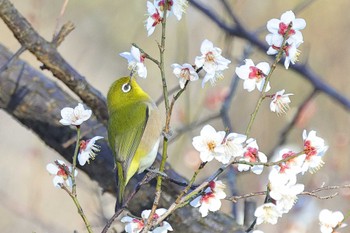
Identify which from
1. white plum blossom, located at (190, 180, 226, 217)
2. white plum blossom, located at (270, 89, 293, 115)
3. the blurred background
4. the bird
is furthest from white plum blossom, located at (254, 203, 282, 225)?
the blurred background

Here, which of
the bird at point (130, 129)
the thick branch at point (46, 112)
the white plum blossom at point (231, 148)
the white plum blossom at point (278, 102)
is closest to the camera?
the white plum blossom at point (231, 148)

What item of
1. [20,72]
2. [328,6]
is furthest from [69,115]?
[328,6]

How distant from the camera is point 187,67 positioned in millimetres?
1718

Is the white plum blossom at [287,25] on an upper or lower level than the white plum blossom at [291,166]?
upper

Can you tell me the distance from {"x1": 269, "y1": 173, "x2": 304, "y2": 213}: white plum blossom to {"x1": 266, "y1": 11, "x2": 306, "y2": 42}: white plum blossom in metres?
0.34

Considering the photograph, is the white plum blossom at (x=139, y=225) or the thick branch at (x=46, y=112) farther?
the thick branch at (x=46, y=112)

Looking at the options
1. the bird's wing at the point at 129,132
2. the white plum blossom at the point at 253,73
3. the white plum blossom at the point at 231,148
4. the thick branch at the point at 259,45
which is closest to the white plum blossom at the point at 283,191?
the white plum blossom at the point at 231,148

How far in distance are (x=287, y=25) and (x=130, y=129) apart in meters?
1.09

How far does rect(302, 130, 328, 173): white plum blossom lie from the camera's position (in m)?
1.73

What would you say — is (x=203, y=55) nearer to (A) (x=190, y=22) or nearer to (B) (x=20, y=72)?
(B) (x=20, y=72)

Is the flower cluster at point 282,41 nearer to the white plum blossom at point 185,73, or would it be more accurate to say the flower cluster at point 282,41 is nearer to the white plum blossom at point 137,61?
the white plum blossom at point 185,73

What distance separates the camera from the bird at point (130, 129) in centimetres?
250

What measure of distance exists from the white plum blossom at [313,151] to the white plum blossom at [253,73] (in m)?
0.17

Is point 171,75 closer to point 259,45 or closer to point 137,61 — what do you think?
point 259,45
